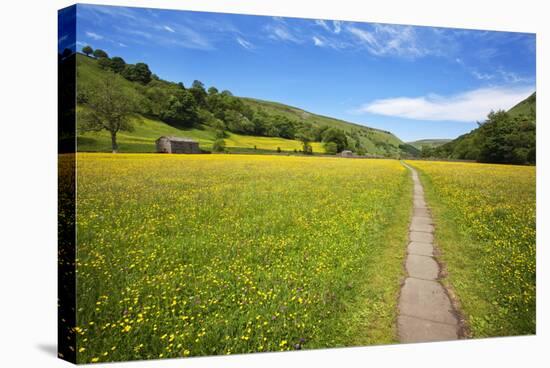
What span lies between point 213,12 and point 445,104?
16.0 feet

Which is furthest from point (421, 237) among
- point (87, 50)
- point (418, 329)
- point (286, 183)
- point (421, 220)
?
point (87, 50)

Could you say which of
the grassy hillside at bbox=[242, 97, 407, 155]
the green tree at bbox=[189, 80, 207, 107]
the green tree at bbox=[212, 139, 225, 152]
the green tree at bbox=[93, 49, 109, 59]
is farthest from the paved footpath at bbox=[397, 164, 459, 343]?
the green tree at bbox=[93, 49, 109, 59]

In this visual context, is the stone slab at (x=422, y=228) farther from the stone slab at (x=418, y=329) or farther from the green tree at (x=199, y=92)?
the green tree at (x=199, y=92)

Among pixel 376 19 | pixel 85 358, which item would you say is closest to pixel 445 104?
pixel 376 19

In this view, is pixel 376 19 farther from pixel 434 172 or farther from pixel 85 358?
pixel 85 358

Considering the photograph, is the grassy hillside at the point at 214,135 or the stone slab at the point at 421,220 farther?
the stone slab at the point at 421,220

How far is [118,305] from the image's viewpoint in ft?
15.4

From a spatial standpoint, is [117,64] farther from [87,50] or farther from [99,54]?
[87,50]

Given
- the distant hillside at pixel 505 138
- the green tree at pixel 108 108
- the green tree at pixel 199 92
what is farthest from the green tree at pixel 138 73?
the distant hillside at pixel 505 138

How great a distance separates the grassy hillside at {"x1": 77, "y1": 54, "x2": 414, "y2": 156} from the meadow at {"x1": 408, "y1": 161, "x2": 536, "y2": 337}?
109cm

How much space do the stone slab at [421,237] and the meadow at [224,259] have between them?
28cm

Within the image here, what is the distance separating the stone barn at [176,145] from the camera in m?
5.75

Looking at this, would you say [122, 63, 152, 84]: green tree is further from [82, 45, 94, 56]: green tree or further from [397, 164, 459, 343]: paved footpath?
[397, 164, 459, 343]: paved footpath

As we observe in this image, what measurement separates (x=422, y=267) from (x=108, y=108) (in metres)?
5.73
